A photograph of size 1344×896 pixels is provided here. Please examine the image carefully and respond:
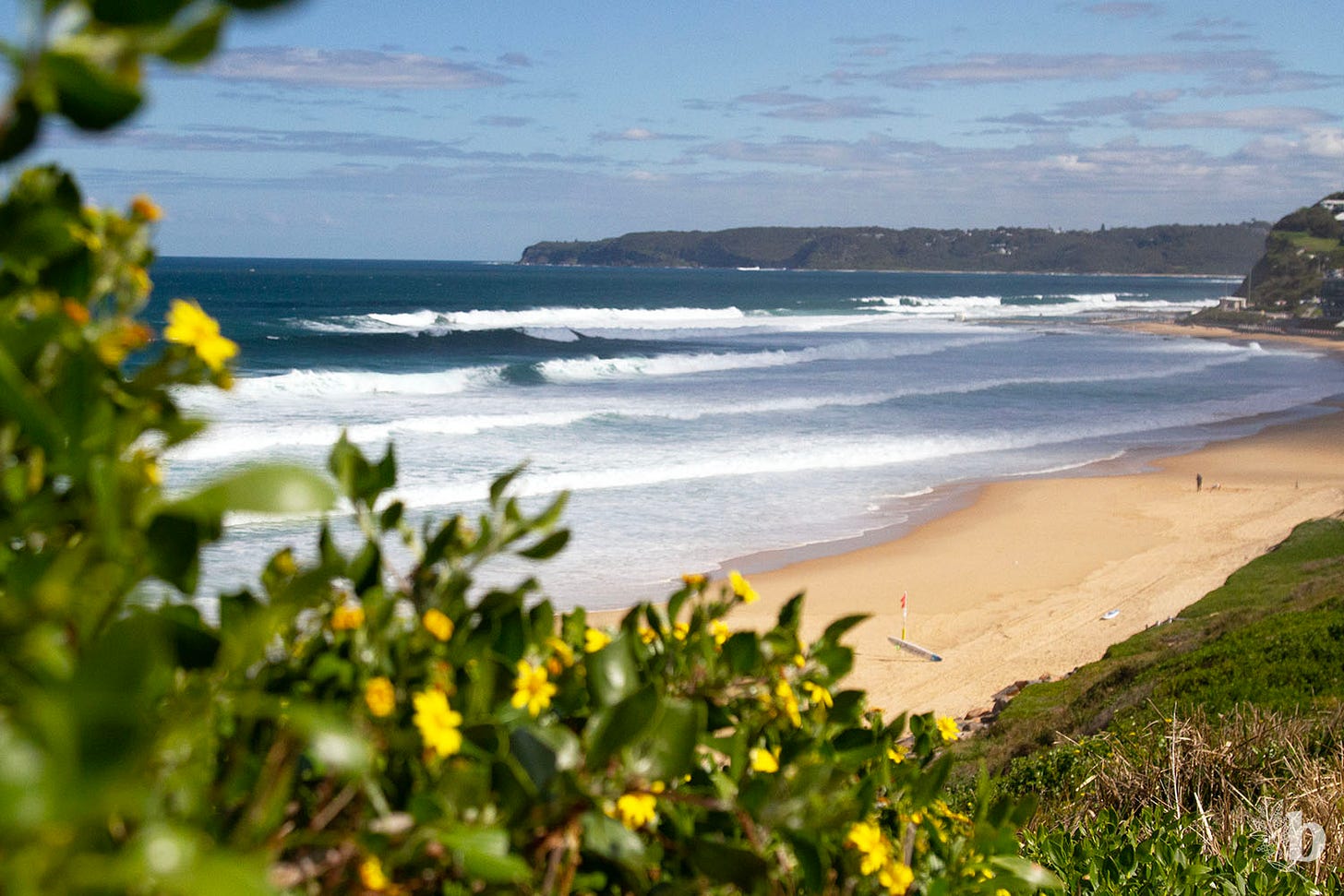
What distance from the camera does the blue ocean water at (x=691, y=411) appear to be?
1658cm

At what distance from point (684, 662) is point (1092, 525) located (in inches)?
705

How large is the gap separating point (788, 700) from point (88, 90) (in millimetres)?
1017

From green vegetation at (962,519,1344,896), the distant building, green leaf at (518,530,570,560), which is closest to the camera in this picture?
green leaf at (518,530,570,560)

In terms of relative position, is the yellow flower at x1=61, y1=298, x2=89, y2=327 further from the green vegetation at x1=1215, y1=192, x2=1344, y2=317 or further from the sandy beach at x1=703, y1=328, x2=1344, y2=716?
the green vegetation at x1=1215, y1=192, x2=1344, y2=317

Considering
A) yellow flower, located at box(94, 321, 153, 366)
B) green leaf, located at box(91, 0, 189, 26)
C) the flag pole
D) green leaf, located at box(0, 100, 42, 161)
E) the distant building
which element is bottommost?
the flag pole

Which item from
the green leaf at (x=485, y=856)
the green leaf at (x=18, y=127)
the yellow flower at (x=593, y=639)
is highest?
the green leaf at (x=18, y=127)

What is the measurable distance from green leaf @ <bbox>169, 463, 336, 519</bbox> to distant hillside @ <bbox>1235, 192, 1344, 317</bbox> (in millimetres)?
79428

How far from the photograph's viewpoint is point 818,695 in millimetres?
1423

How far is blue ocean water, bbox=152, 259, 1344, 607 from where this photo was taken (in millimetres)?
16578

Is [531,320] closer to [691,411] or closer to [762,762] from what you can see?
[691,411]

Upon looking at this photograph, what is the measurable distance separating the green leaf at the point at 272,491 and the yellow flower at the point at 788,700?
838 mm

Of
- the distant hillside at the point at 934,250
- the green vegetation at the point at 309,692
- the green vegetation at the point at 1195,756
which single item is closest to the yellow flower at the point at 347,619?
the green vegetation at the point at 309,692

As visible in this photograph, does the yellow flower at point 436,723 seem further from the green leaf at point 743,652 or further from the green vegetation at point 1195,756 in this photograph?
the green vegetation at point 1195,756

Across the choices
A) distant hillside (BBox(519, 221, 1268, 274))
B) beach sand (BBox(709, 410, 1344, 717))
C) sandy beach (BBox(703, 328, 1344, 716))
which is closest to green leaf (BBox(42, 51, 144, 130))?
beach sand (BBox(709, 410, 1344, 717))
